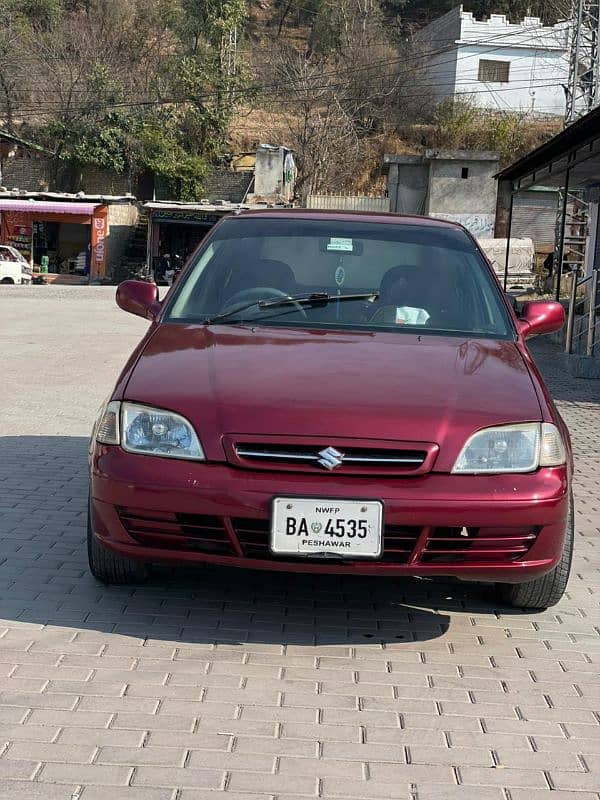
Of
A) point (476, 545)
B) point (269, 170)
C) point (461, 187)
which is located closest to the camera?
point (476, 545)

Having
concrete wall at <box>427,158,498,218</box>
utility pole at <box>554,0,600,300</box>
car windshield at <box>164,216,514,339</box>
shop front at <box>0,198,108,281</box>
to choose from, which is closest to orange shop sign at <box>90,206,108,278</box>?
shop front at <box>0,198,108,281</box>

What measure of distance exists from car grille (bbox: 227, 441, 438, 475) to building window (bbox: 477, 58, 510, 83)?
2055 inches

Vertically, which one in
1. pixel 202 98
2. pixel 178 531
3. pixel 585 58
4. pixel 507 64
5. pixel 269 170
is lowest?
pixel 178 531

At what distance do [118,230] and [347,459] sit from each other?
40.0m

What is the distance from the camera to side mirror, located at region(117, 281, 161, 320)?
16.6 ft

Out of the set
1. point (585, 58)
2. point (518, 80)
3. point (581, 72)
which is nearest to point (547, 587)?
point (585, 58)

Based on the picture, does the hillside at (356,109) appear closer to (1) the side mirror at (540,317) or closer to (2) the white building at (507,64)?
(2) the white building at (507,64)

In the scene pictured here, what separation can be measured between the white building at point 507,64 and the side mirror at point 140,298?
50.0 metres

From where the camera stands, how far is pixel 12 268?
3434 cm

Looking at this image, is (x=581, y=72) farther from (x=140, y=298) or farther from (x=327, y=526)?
(x=327, y=526)

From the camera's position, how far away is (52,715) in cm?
309

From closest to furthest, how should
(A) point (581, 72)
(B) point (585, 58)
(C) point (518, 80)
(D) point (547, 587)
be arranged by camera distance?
(D) point (547, 587), (B) point (585, 58), (A) point (581, 72), (C) point (518, 80)

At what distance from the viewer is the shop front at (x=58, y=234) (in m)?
39.7

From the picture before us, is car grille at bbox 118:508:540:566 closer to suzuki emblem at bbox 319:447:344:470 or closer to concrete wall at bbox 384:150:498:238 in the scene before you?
suzuki emblem at bbox 319:447:344:470
